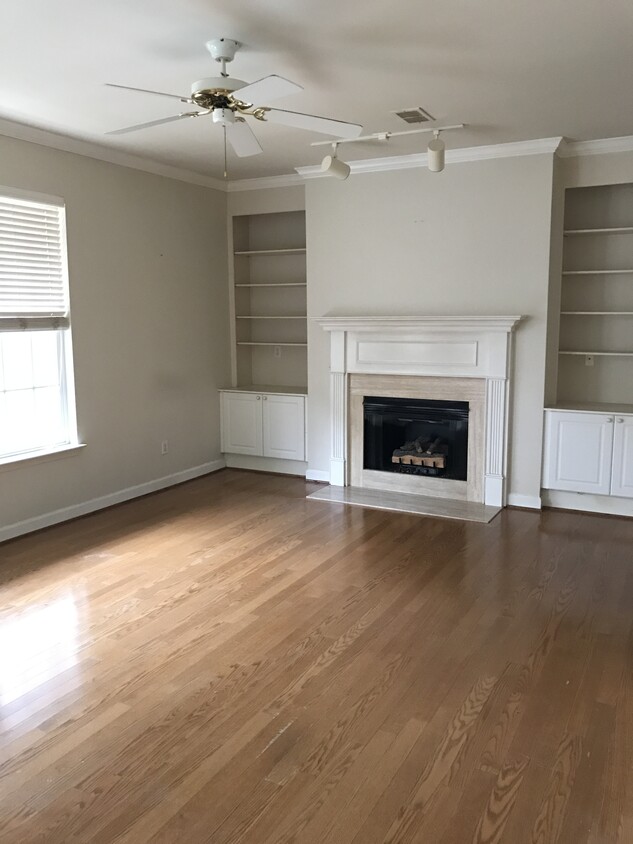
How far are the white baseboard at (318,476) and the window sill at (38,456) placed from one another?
2063 mm

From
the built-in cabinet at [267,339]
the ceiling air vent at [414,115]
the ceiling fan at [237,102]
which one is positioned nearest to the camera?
the ceiling fan at [237,102]

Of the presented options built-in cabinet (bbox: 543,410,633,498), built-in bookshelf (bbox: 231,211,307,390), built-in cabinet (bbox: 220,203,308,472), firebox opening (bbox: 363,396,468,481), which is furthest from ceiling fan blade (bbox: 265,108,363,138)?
built-in bookshelf (bbox: 231,211,307,390)

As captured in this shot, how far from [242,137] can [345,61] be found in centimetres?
68

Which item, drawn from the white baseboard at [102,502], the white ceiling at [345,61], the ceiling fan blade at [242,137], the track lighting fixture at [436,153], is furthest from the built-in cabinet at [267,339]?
the ceiling fan blade at [242,137]

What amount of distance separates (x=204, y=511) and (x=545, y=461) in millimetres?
2677

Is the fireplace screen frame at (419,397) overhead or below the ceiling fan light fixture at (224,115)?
below

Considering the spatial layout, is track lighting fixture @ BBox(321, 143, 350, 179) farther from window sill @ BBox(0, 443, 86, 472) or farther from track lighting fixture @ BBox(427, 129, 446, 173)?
window sill @ BBox(0, 443, 86, 472)

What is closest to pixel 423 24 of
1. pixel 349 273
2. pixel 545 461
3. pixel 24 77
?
pixel 24 77

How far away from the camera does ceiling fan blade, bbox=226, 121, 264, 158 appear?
319 centimetres

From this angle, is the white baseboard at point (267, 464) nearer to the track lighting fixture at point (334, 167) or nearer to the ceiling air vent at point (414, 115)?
the track lighting fixture at point (334, 167)

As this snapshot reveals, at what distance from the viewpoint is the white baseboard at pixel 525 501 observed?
210 inches

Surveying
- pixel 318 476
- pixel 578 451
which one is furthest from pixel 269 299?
pixel 578 451

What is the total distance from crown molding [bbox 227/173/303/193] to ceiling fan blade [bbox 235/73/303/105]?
343cm

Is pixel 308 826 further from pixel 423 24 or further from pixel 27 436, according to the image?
pixel 27 436
